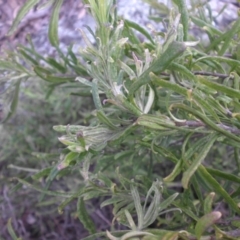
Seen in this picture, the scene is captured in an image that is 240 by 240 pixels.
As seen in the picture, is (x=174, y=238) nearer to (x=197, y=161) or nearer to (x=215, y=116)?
(x=197, y=161)

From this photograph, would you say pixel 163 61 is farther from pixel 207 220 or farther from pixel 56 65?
pixel 56 65

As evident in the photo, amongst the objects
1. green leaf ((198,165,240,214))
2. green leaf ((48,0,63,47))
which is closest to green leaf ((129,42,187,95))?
green leaf ((198,165,240,214))

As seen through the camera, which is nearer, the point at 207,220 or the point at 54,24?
the point at 207,220

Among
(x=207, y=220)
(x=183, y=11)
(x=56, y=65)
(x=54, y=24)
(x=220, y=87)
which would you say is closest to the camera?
(x=207, y=220)

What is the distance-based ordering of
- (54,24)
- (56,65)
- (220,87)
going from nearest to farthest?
1. (220,87)
2. (54,24)
3. (56,65)

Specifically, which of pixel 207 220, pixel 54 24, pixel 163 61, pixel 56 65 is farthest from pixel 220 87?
pixel 56 65

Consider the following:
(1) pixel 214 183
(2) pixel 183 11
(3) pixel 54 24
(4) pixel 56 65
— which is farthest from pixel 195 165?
(4) pixel 56 65

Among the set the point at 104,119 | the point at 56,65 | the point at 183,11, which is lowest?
the point at 56,65

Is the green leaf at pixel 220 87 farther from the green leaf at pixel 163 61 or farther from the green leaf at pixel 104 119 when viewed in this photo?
the green leaf at pixel 104 119

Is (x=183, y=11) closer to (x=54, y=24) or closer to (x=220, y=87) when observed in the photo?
(x=220, y=87)

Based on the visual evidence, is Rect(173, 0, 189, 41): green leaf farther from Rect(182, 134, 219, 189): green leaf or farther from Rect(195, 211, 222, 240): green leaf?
Rect(195, 211, 222, 240): green leaf

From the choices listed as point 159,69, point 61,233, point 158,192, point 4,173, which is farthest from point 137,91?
point 4,173

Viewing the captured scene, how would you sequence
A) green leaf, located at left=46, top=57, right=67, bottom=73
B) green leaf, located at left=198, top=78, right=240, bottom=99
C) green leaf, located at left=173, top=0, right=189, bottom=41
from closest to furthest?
green leaf, located at left=198, top=78, right=240, bottom=99
green leaf, located at left=173, top=0, right=189, bottom=41
green leaf, located at left=46, top=57, right=67, bottom=73

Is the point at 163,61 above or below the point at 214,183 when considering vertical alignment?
above
